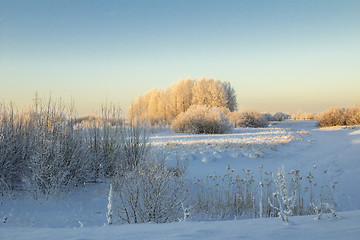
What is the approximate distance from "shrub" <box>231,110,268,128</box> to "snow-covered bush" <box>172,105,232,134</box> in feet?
22.5

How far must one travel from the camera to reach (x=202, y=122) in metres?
19.5

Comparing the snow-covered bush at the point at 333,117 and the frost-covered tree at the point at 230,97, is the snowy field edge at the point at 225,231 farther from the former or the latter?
the frost-covered tree at the point at 230,97

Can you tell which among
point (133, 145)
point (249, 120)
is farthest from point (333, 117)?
point (133, 145)

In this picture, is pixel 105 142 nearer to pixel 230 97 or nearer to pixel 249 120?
pixel 249 120

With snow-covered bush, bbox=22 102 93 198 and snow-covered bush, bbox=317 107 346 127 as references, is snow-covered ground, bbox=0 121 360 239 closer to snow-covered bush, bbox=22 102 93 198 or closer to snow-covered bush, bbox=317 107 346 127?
snow-covered bush, bbox=22 102 93 198

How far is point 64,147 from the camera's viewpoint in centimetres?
616

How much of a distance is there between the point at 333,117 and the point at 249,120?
7407mm

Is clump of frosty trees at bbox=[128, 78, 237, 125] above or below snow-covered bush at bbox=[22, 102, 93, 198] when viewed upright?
above

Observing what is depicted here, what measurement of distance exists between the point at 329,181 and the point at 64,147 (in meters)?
6.66

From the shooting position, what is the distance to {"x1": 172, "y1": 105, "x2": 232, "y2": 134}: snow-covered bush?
62.6 ft

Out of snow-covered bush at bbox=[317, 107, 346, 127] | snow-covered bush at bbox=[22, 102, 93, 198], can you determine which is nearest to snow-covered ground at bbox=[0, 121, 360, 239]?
snow-covered bush at bbox=[22, 102, 93, 198]

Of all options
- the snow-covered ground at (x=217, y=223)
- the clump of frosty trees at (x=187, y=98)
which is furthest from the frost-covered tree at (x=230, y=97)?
the snow-covered ground at (x=217, y=223)

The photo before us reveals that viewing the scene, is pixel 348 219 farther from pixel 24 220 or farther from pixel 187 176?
pixel 187 176

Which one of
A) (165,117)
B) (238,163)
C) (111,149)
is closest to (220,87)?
(165,117)
